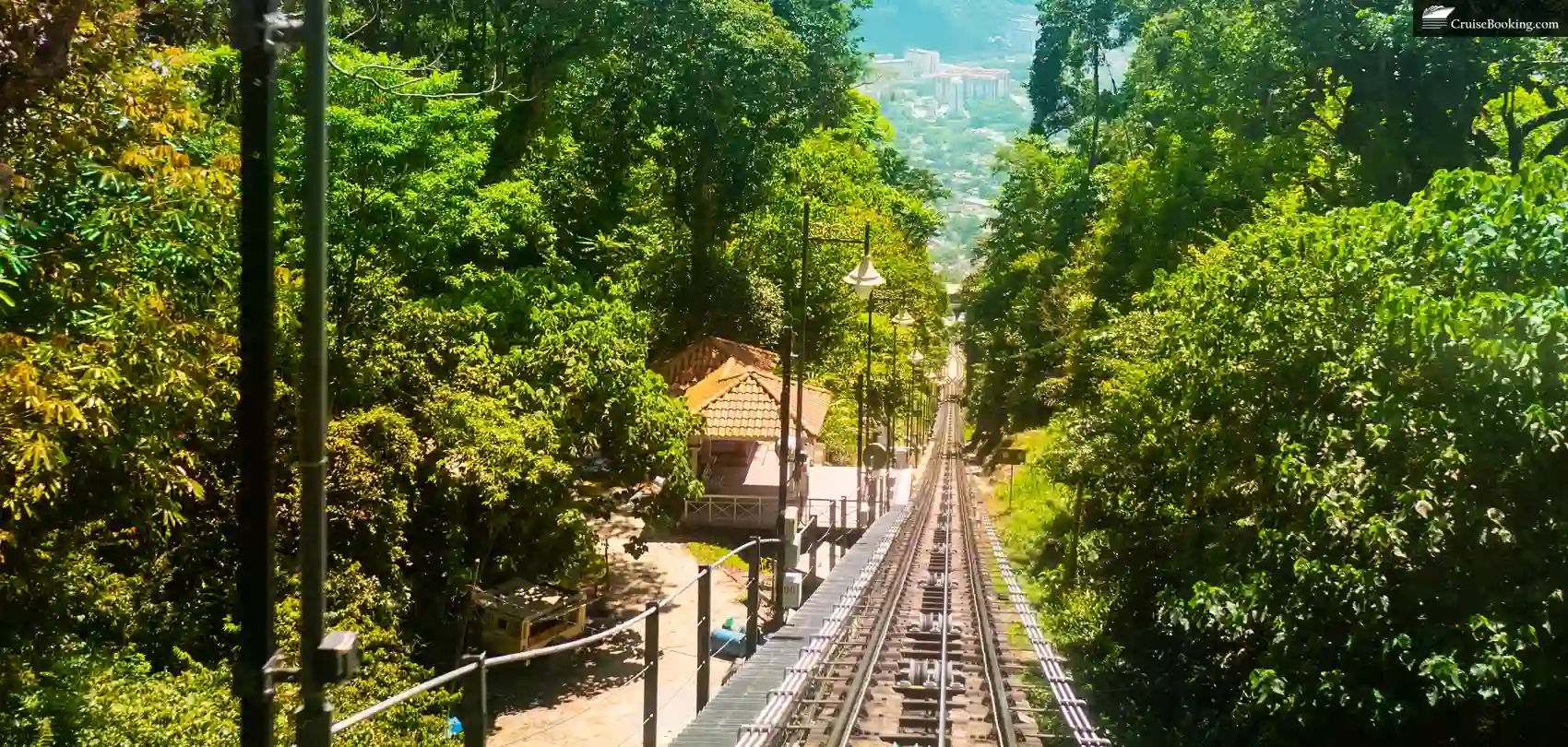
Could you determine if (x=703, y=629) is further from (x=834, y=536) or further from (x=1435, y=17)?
(x=834, y=536)

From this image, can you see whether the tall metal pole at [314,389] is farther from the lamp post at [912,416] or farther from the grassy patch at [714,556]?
the lamp post at [912,416]

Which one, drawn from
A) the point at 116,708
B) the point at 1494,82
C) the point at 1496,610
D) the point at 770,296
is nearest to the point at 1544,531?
the point at 1496,610

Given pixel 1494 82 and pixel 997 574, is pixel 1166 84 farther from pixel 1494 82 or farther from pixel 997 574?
pixel 997 574

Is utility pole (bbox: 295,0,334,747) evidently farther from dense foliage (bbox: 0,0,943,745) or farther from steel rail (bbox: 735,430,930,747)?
steel rail (bbox: 735,430,930,747)

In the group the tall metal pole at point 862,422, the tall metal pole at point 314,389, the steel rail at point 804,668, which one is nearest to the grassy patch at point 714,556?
the tall metal pole at point 862,422

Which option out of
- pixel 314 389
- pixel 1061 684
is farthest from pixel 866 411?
pixel 314 389

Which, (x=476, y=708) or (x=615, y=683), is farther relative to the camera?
(x=615, y=683)
